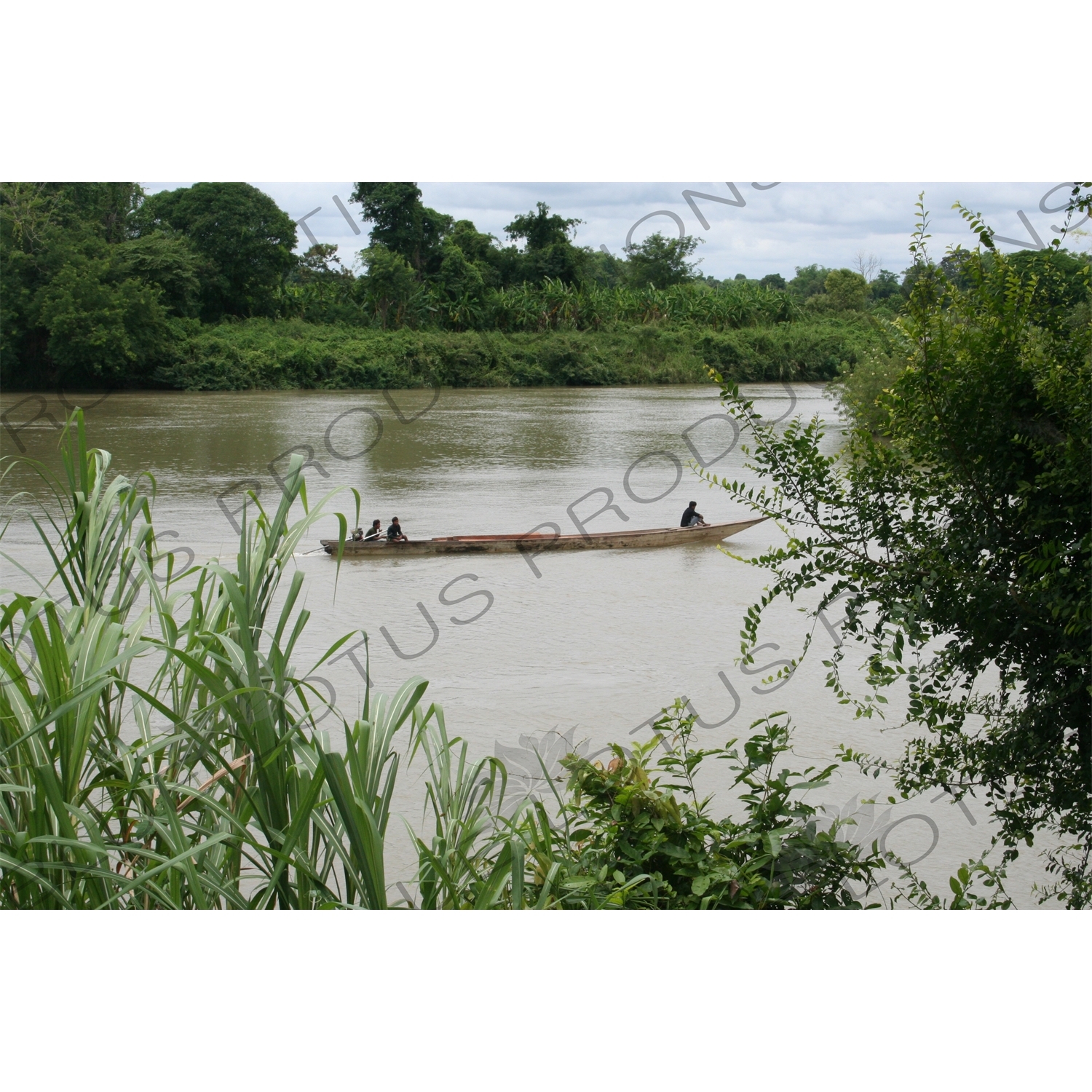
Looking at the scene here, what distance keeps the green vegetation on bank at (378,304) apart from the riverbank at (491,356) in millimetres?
49

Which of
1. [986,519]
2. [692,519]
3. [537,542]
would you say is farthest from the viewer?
[692,519]

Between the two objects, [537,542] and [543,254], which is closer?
[537,542]

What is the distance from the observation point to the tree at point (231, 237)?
23406 mm

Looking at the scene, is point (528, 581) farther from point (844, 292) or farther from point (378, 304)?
point (844, 292)

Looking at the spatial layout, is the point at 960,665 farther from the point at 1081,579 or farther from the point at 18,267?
the point at 18,267

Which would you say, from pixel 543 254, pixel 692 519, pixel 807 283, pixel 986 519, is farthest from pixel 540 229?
pixel 986 519

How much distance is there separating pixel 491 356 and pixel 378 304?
3347 mm

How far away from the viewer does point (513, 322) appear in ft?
99.1

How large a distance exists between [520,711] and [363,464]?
1184cm

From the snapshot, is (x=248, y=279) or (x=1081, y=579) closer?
(x=1081, y=579)

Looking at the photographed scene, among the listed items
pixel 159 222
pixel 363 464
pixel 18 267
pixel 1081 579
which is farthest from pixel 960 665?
pixel 159 222

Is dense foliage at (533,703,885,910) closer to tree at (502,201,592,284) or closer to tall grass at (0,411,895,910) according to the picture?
tall grass at (0,411,895,910)

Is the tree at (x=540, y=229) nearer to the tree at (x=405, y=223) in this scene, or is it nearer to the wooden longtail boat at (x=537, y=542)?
the tree at (x=405, y=223)

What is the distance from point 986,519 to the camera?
83.9 inches
